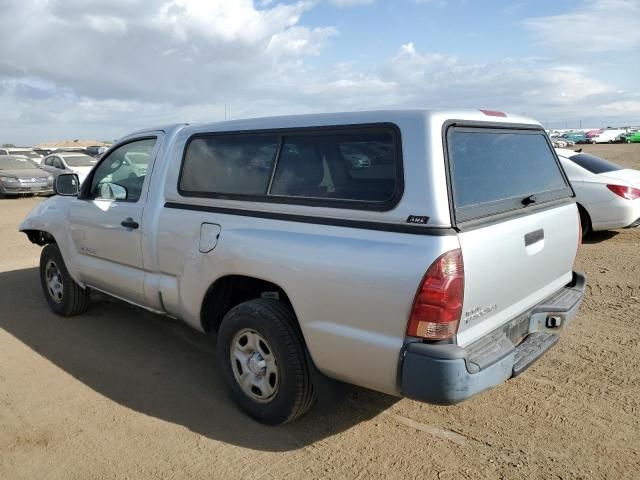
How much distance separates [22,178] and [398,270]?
18.0 metres

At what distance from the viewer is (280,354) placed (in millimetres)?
3068

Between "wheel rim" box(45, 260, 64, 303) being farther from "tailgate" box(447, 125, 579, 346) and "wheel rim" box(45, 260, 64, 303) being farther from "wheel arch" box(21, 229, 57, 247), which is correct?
"tailgate" box(447, 125, 579, 346)

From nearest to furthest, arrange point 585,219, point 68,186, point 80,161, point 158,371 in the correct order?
1. point 158,371
2. point 68,186
3. point 585,219
4. point 80,161

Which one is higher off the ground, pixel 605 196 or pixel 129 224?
pixel 129 224

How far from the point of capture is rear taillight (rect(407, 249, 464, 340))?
245cm

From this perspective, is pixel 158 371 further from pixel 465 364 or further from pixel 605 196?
pixel 605 196

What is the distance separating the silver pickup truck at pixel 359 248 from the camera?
100 inches

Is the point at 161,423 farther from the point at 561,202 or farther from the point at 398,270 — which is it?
the point at 561,202

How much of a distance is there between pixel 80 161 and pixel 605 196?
17.4 meters

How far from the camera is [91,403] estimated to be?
3.65m

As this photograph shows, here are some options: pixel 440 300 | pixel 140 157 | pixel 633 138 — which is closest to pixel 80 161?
A: pixel 140 157

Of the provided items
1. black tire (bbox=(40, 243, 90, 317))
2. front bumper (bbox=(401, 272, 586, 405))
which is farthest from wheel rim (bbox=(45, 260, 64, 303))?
front bumper (bbox=(401, 272, 586, 405))

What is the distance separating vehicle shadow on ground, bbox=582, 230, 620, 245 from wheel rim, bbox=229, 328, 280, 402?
663 centimetres

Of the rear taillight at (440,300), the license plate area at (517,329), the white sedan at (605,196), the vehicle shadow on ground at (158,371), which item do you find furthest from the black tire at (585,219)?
the rear taillight at (440,300)
